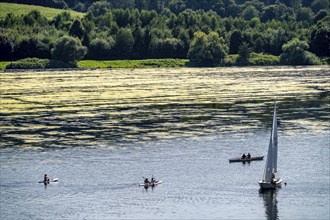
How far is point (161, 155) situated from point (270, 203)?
2522 centimetres

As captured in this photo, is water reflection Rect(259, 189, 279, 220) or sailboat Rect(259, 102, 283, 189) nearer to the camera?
water reflection Rect(259, 189, 279, 220)

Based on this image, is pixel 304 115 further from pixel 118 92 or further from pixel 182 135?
pixel 118 92

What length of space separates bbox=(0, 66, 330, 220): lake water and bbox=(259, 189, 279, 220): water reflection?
3.8 inches

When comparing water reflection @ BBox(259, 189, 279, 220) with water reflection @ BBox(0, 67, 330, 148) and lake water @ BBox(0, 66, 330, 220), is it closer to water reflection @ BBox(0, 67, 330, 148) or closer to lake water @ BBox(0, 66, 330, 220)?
lake water @ BBox(0, 66, 330, 220)

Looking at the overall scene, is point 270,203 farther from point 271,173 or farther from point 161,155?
point 161,155

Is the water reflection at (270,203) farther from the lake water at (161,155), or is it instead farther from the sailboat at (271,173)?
the sailboat at (271,173)

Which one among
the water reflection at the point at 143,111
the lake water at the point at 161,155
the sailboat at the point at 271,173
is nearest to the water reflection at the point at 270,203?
the lake water at the point at 161,155

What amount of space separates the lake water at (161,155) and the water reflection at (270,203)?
10 cm

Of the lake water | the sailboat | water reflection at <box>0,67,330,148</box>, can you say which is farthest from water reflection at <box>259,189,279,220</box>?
water reflection at <box>0,67,330,148</box>

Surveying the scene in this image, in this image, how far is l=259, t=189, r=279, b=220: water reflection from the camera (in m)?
76.4

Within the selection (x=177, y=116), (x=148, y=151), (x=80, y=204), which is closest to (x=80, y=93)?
(x=177, y=116)

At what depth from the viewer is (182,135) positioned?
391ft

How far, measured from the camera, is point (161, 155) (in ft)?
340

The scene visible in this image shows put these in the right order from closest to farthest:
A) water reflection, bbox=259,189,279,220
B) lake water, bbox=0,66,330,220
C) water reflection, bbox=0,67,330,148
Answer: water reflection, bbox=259,189,279,220 → lake water, bbox=0,66,330,220 → water reflection, bbox=0,67,330,148
